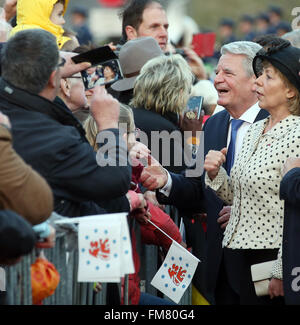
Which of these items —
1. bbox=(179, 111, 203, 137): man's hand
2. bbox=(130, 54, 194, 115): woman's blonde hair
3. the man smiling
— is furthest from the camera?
the man smiling

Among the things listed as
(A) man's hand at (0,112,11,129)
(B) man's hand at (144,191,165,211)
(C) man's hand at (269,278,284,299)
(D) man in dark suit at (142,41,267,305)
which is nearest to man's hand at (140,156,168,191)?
(D) man in dark suit at (142,41,267,305)

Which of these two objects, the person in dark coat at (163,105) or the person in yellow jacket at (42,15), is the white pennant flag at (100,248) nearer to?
the person in dark coat at (163,105)

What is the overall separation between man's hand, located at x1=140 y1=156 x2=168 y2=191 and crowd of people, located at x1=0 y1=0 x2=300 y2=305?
1 cm

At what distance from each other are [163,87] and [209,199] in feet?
3.30

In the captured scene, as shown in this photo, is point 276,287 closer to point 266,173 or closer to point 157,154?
point 266,173

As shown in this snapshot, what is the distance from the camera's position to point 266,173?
15.7 ft

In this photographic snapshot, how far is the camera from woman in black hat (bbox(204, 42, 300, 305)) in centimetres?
479

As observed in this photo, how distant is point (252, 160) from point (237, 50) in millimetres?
1173

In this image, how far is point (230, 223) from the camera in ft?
16.6

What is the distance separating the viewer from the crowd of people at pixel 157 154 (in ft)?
12.8

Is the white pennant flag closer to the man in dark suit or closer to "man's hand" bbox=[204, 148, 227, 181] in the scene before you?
"man's hand" bbox=[204, 148, 227, 181]

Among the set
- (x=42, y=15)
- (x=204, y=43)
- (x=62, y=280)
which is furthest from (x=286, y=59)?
(x=204, y=43)

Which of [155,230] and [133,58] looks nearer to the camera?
[155,230]

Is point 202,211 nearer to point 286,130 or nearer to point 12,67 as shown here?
point 286,130
